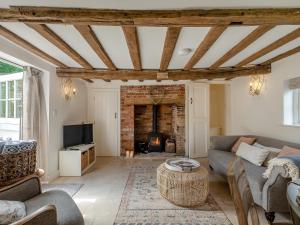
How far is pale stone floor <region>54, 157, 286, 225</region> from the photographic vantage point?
2.49 metres

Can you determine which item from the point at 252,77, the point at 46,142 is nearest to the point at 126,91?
the point at 46,142

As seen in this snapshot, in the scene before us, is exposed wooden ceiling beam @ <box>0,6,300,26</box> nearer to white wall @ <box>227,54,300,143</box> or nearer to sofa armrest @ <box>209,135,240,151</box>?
white wall @ <box>227,54,300,143</box>

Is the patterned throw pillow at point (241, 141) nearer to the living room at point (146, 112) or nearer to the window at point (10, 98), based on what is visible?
the living room at point (146, 112)

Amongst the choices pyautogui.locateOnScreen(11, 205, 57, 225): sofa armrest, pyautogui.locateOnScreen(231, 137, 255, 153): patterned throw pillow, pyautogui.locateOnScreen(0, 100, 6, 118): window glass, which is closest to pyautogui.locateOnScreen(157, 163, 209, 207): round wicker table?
pyautogui.locateOnScreen(231, 137, 255, 153): patterned throw pillow

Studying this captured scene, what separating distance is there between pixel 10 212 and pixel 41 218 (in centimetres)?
40

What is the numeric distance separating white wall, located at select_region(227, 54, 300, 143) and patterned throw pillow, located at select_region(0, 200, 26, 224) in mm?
3626

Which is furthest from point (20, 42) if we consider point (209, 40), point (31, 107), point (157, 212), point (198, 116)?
point (198, 116)

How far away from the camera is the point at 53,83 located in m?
3.92

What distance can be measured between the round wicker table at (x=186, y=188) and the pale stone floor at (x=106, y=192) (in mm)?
371

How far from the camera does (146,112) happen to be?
6.20m

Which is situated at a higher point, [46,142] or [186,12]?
[186,12]

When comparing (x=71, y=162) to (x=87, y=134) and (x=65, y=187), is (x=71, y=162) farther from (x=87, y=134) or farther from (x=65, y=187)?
(x=87, y=134)

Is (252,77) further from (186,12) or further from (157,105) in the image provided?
(186,12)

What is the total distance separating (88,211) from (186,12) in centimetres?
256
